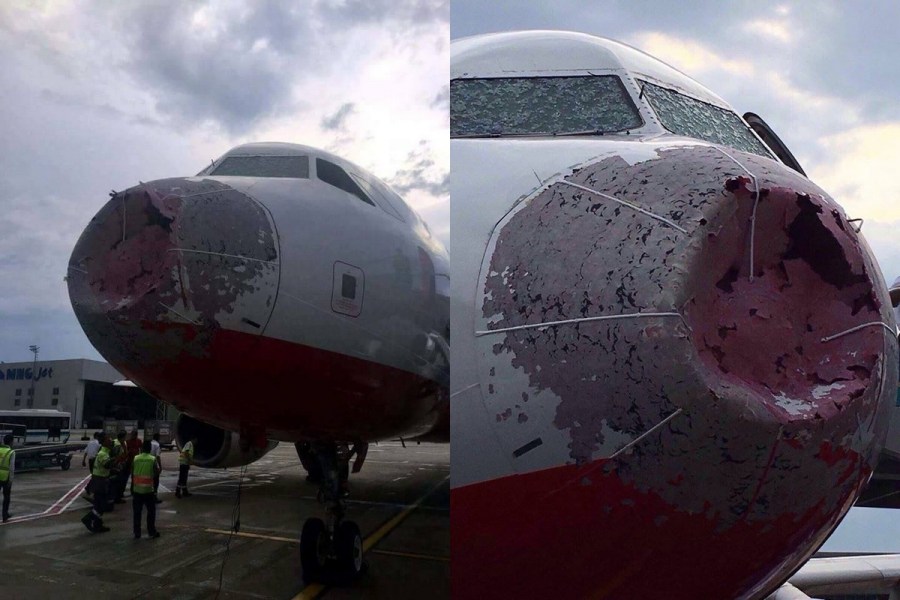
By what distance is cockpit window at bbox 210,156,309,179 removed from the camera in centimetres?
233

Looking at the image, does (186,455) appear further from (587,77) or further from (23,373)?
(587,77)

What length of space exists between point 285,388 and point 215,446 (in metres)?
1.18

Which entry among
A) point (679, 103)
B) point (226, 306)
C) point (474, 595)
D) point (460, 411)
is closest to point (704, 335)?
point (460, 411)

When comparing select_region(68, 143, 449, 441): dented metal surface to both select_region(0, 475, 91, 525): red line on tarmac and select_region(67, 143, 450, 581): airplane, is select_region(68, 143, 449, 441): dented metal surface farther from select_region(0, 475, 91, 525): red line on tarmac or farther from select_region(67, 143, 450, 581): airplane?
select_region(0, 475, 91, 525): red line on tarmac

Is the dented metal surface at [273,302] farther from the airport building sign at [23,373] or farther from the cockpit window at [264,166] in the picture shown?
the airport building sign at [23,373]

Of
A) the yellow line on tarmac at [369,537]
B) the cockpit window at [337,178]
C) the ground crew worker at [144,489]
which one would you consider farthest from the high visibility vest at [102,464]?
the cockpit window at [337,178]

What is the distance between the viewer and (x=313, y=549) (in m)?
2.72

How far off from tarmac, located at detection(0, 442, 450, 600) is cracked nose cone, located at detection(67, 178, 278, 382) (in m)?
0.49

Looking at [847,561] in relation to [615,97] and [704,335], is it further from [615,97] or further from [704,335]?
[704,335]

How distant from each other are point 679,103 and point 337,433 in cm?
238

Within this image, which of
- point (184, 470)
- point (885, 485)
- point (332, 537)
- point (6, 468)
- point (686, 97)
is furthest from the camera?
point (885, 485)

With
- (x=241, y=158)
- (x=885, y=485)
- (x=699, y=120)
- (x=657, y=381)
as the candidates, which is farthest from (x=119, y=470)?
(x=885, y=485)

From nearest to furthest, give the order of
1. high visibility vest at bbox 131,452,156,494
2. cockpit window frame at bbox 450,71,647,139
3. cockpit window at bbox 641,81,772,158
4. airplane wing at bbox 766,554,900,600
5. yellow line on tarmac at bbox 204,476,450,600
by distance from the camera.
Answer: high visibility vest at bbox 131,452,156,494 < yellow line on tarmac at bbox 204,476,450,600 < cockpit window frame at bbox 450,71,647,139 < cockpit window at bbox 641,81,772,158 < airplane wing at bbox 766,554,900,600

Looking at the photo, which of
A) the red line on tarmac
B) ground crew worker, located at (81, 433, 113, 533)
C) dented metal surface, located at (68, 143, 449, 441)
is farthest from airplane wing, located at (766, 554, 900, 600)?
the red line on tarmac
